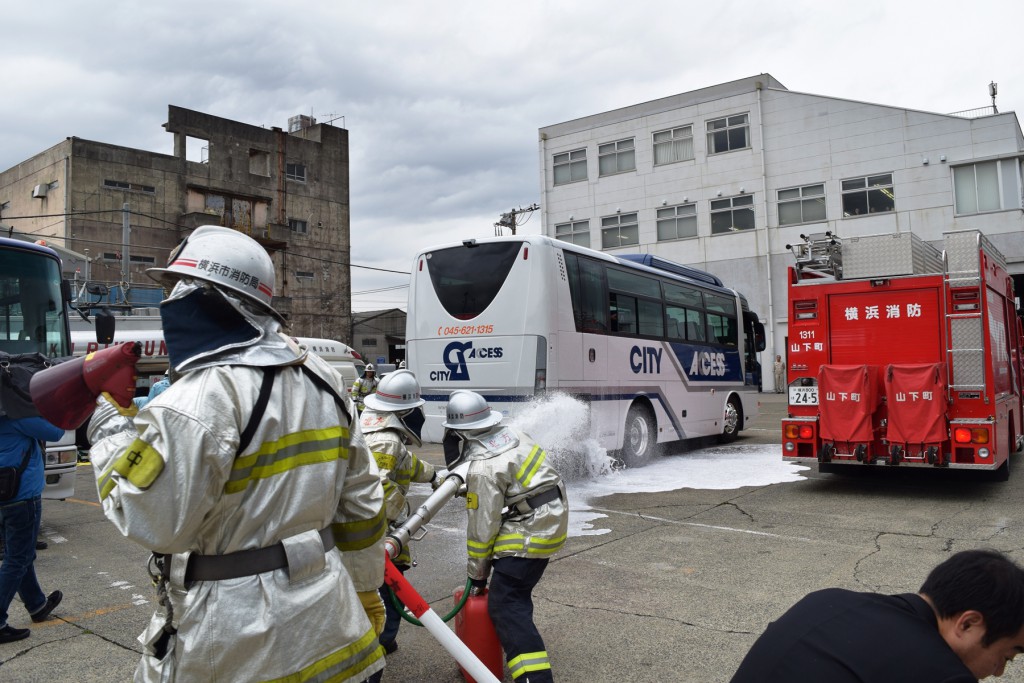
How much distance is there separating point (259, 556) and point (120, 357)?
0.70 metres

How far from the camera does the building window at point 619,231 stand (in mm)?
34250

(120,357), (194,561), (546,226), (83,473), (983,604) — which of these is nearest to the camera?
(983,604)

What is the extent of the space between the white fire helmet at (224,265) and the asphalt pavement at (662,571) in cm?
261

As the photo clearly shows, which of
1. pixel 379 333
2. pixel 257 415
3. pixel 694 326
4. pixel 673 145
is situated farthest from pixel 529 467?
pixel 379 333

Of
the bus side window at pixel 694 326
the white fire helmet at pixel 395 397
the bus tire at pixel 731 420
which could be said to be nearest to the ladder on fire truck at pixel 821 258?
the bus side window at pixel 694 326

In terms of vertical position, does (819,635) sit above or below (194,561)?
below

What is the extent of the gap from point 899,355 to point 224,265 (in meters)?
8.54

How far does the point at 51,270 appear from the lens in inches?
325

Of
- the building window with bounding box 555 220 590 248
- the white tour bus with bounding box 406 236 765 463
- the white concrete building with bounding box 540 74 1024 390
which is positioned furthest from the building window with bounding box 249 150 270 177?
the white tour bus with bounding box 406 236 765 463

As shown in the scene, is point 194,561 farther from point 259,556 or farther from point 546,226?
point 546,226

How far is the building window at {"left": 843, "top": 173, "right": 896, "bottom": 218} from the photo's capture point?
2853 centimetres

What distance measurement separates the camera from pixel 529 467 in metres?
3.86

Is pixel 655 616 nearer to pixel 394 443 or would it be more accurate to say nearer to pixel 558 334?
pixel 394 443

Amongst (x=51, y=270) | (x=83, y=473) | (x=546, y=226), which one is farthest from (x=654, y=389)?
(x=546, y=226)
